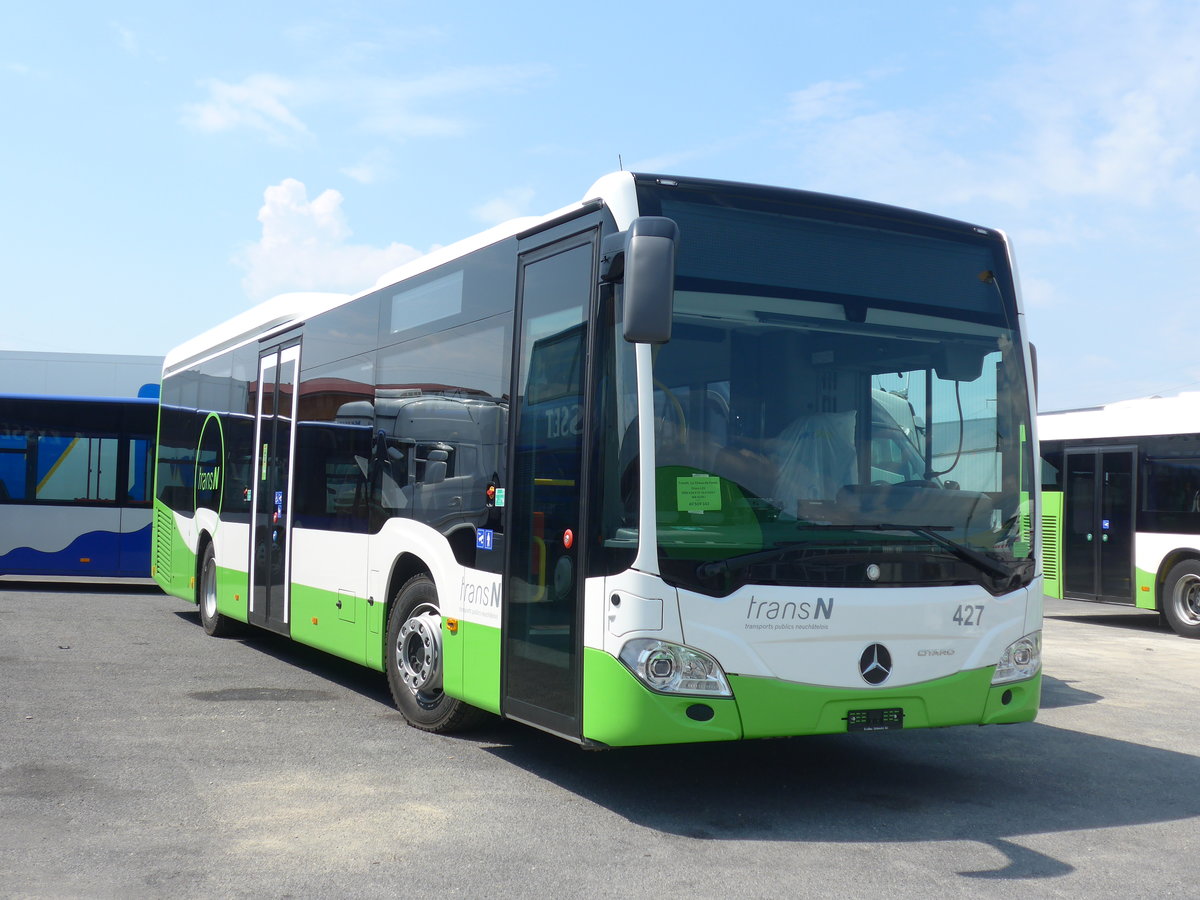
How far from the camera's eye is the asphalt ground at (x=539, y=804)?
5039 mm

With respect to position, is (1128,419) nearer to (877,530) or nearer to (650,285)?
(877,530)

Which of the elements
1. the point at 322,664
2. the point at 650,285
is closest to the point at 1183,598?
the point at 322,664

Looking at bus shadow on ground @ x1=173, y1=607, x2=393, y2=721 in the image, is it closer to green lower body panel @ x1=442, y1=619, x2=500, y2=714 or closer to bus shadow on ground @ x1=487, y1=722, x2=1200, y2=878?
green lower body panel @ x1=442, y1=619, x2=500, y2=714

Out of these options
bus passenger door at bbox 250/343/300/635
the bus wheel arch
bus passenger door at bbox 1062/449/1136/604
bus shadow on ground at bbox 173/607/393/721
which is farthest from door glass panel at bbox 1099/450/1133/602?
bus passenger door at bbox 250/343/300/635

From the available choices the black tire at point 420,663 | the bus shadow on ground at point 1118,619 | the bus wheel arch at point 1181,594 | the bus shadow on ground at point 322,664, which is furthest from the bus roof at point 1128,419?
the black tire at point 420,663

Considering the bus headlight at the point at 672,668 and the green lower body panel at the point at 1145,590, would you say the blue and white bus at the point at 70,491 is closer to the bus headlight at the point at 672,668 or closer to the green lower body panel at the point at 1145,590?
the green lower body panel at the point at 1145,590

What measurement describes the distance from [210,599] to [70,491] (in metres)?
6.72

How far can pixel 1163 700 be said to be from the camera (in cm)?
1015

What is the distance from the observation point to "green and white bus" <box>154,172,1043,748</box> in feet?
19.0

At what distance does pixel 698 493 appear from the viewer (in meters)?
5.85

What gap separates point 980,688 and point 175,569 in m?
10.2

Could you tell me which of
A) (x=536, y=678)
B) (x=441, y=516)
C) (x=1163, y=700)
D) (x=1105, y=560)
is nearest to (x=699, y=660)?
(x=536, y=678)

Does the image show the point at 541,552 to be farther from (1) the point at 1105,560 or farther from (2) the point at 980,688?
(1) the point at 1105,560

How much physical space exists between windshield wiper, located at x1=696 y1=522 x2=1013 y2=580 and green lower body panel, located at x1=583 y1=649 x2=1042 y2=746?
51 cm
